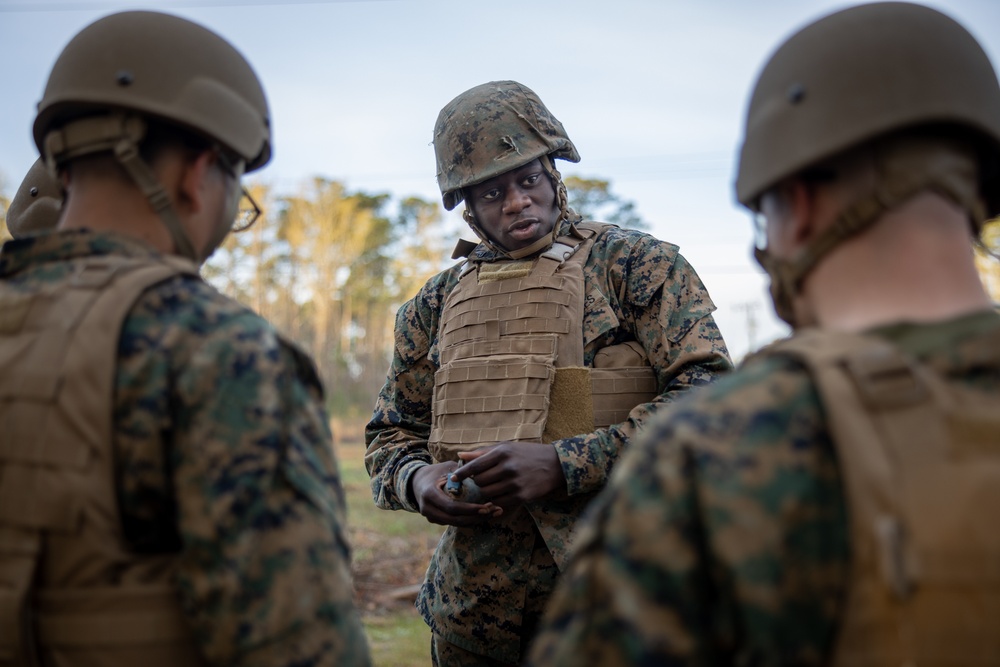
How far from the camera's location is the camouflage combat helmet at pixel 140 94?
2.04 metres

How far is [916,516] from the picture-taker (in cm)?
125

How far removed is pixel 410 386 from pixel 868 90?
2.57 metres

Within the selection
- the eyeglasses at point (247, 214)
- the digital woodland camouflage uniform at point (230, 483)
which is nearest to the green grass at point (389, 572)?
the eyeglasses at point (247, 214)

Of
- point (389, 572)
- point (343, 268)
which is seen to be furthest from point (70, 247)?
point (343, 268)

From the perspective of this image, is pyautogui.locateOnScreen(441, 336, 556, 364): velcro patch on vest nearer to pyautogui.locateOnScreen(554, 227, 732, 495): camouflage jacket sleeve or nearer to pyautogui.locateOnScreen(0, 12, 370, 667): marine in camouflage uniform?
pyautogui.locateOnScreen(554, 227, 732, 495): camouflage jacket sleeve

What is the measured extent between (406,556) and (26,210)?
777cm

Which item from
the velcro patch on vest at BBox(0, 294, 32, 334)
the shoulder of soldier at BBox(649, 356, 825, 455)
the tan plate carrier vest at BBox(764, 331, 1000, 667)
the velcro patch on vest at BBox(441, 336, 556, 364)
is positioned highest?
the velcro patch on vest at BBox(0, 294, 32, 334)

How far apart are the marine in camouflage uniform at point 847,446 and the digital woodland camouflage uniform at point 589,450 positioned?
1.54 meters

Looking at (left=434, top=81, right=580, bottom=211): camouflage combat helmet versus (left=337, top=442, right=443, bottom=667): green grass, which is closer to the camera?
(left=434, top=81, right=580, bottom=211): camouflage combat helmet

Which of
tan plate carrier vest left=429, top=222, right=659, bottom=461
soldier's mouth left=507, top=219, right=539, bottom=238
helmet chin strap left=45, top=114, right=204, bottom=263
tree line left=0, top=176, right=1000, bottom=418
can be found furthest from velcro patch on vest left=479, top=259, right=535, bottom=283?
tree line left=0, top=176, right=1000, bottom=418

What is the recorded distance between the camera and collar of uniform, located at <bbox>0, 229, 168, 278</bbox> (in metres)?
1.97

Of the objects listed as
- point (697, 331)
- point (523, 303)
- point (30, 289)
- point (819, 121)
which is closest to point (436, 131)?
point (523, 303)

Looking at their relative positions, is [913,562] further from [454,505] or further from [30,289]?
[454,505]

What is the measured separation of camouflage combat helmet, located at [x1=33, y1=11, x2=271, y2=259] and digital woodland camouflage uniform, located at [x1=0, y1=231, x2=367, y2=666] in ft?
1.29
